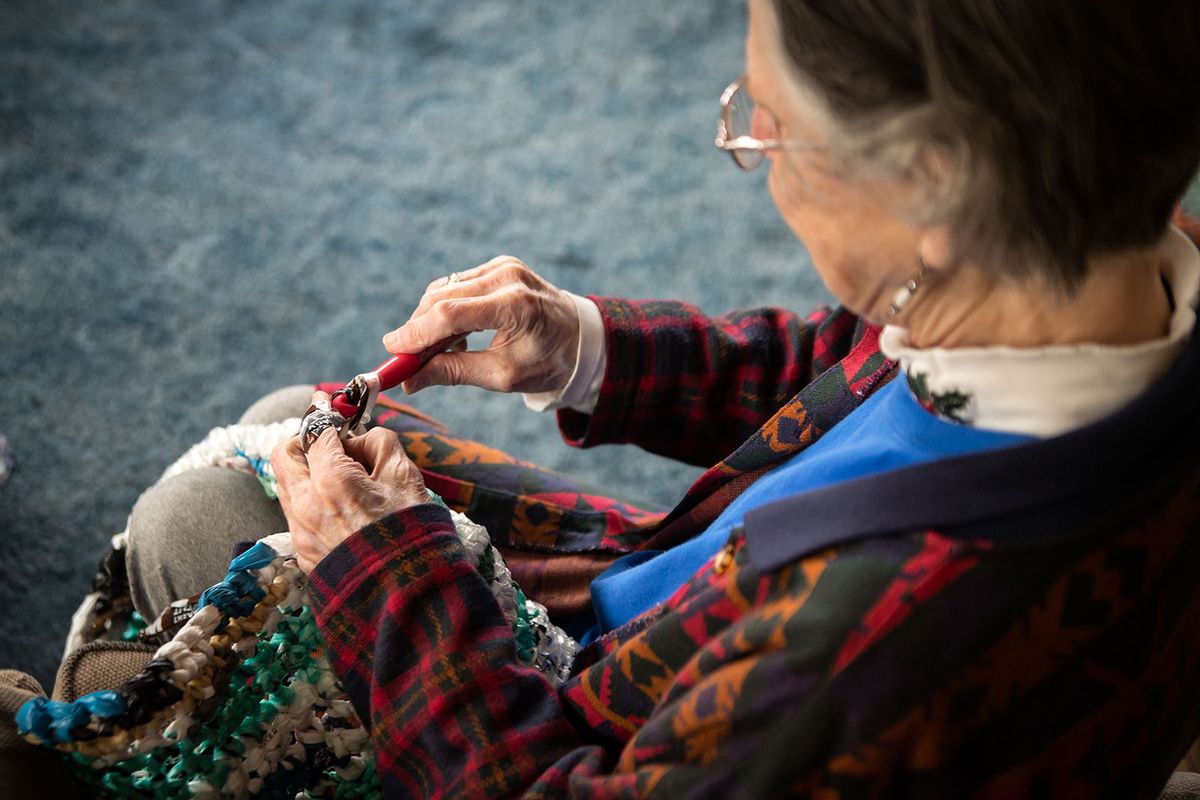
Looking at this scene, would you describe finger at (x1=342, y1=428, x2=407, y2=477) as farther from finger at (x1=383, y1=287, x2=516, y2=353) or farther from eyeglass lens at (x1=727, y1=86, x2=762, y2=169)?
eyeglass lens at (x1=727, y1=86, x2=762, y2=169)

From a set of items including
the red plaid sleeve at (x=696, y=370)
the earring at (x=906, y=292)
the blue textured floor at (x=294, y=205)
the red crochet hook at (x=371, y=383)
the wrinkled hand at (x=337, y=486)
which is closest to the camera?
the earring at (x=906, y=292)

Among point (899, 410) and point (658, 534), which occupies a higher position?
point (899, 410)

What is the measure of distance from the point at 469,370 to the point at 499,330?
0.05 m

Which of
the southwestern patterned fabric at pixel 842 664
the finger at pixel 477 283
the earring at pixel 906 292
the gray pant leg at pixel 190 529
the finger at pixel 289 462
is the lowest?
the southwestern patterned fabric at pixel 842 664

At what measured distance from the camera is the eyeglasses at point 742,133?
688mm

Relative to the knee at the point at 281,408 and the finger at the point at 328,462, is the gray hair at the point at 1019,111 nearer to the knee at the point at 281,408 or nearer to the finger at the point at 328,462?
the finger at the point at 328,462

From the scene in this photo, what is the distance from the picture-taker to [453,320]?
929mm

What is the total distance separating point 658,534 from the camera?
0.96 meters

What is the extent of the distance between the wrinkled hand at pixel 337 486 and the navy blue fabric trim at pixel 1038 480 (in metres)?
0.34

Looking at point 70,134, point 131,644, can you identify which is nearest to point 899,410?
point 131,644

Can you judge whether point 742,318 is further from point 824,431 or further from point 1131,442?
point 1131,442

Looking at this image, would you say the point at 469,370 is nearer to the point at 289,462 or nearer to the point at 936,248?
the point at 289,462

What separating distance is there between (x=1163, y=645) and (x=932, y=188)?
0.32m

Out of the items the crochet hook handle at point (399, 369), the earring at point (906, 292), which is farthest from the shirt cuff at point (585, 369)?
the earring at point (906, 292)
